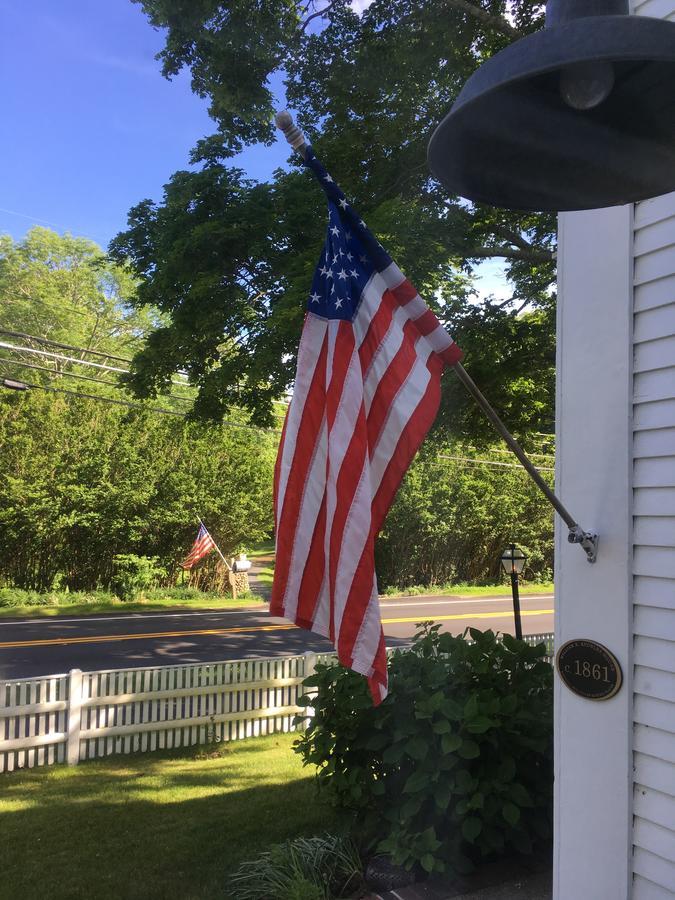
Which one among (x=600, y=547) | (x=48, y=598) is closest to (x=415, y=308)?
(x=600, y=547)

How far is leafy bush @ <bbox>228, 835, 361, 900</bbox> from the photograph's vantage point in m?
4.19

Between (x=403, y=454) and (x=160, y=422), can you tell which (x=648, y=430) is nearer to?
(x=403, y=454)

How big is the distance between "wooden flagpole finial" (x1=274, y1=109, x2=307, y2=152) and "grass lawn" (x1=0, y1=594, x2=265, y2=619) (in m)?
18.3

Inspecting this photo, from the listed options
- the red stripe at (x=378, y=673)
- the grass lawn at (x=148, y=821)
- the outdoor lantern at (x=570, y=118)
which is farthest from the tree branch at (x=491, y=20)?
the grass lawn at (x=148, y=821)

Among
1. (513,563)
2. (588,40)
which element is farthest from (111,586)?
(588,40)

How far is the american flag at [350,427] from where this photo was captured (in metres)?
2.74

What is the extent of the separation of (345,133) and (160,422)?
580 inches

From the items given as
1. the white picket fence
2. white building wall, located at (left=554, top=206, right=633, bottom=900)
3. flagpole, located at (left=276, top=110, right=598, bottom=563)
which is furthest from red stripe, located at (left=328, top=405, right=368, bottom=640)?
the white picket fence

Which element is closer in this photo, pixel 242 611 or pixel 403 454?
pixel 403 454

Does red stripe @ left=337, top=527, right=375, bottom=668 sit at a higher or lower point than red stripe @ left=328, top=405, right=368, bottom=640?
lower

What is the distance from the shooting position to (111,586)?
885 inches

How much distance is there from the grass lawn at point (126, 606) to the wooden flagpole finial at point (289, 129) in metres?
18.3

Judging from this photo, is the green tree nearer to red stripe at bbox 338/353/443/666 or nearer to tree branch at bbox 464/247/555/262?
tree branch at bbox 464/247/555/262

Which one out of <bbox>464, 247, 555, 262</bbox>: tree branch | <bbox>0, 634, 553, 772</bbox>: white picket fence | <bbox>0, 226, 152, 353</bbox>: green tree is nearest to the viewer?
<bbox>0, 634, 553, 772</bbox>: white picket fence
